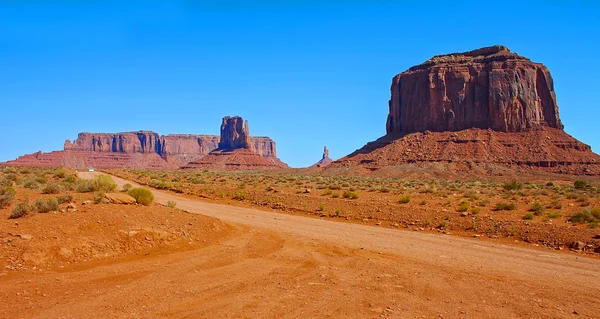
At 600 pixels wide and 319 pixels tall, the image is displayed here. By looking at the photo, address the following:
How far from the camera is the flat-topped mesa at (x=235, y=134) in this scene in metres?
187

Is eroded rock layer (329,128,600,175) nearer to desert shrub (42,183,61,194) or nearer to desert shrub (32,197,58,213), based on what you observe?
desert shrub (42,183,61,194)

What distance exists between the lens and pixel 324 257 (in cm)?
1064

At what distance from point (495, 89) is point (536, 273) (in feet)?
296

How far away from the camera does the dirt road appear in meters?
6.77

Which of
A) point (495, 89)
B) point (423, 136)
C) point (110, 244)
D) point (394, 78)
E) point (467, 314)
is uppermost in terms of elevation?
point (394, 78)

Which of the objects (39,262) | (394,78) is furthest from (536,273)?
(394,78)

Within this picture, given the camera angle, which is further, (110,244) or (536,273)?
(110,244)

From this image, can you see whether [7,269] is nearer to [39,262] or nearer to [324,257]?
[39,262]

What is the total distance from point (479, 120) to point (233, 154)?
347ft

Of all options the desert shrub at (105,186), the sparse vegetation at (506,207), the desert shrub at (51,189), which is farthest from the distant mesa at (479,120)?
the desert shrub at (51,189)

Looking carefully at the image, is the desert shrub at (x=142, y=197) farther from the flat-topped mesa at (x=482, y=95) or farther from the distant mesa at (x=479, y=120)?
the flat-topped mesa at (x=482, y=95)

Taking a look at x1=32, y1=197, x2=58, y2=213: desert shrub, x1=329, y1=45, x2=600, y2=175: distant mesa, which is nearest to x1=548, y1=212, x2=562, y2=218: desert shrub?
x1=32, y1=197, x2=58, y2=213: desert shrub

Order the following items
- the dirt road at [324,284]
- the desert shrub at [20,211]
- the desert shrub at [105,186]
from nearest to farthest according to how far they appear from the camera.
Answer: the dirt road at [324,284]
the desert shrub at [20,211]
the desert shrub at [105,186]

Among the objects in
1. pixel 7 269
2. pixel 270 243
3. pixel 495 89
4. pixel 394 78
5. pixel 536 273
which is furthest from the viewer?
pixel 394 78
